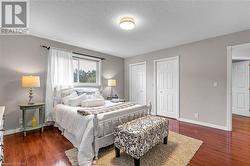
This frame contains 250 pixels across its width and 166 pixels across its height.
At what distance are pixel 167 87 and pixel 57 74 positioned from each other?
350cm

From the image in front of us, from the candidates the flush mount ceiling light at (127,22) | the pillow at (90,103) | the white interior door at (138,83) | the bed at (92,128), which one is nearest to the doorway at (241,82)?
the white interior door at (138,83)

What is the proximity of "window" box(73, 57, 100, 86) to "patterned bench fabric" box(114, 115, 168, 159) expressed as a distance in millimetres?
2891

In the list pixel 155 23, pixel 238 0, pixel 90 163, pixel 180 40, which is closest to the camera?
pixel 90 163

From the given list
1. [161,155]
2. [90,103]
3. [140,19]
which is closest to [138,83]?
[90,103]

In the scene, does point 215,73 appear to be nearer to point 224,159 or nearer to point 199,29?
point 199,29

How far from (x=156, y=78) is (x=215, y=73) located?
1873 millimetres

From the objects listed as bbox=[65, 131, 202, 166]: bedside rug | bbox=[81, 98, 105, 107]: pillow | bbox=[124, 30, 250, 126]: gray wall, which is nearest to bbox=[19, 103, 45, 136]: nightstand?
bbox=[81, 98, 105, 107]: pillow

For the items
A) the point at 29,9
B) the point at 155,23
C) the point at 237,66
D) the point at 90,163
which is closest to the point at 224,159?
the point at 90,163

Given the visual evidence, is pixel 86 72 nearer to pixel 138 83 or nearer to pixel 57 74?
pixel 57 74

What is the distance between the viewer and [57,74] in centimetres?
380

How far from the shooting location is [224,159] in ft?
6.83

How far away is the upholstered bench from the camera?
6.08 feet

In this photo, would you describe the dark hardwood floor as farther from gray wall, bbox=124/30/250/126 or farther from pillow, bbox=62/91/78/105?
pillow, bbox=62/91/78/105

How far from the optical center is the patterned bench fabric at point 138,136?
186 cm
